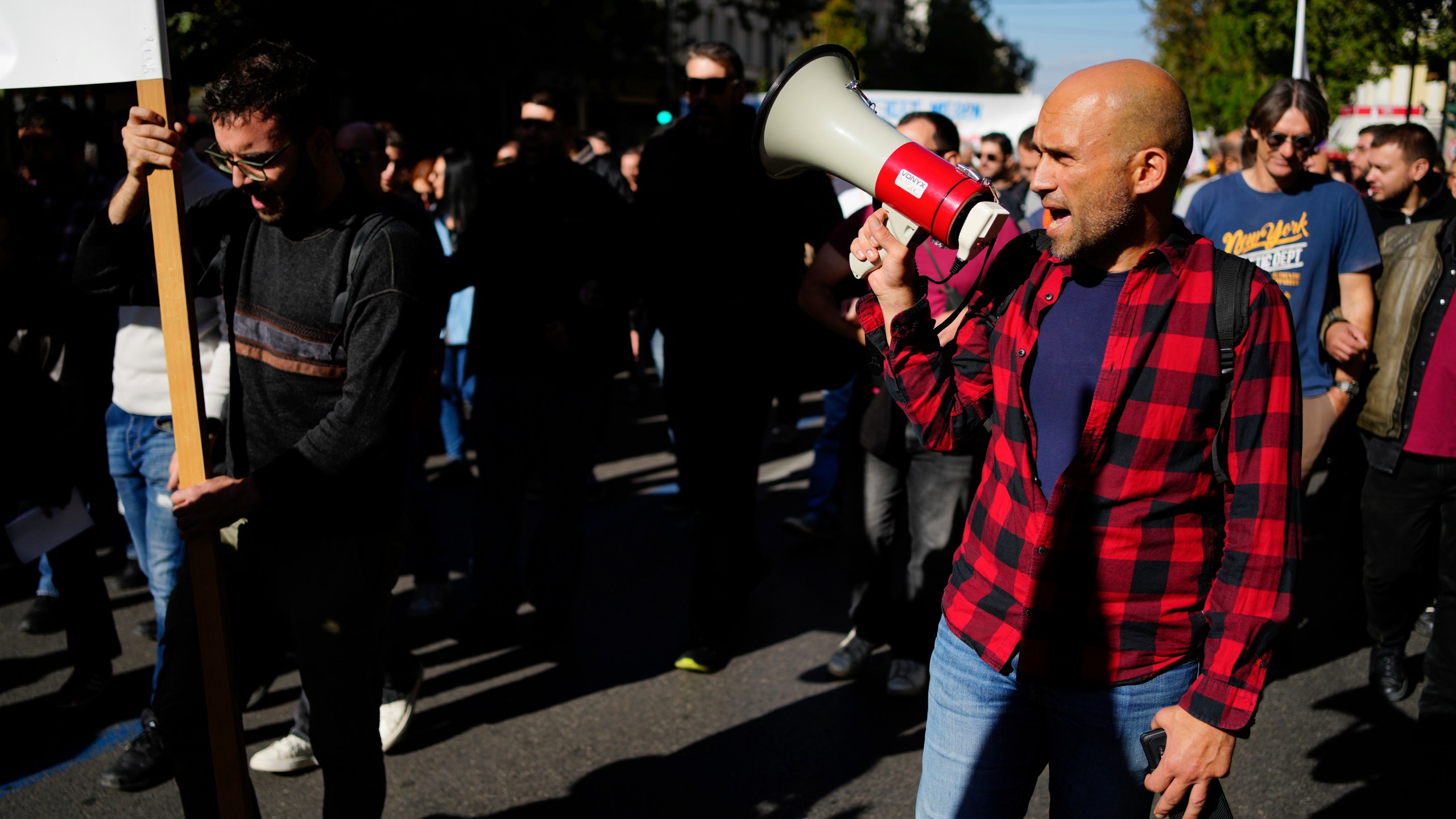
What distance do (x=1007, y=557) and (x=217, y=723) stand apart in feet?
5.35

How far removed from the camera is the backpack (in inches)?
67.6

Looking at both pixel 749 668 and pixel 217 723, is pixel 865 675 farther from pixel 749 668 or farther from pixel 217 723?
pixel 217 723

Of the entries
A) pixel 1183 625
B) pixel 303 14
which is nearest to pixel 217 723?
pixel 1183 625

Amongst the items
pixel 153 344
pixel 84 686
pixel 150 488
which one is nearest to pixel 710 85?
pixel 153 344

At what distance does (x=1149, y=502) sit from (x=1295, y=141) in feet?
8.61

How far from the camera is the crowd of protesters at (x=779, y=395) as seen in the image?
1.78 metres

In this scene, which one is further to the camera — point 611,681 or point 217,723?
point 611,681

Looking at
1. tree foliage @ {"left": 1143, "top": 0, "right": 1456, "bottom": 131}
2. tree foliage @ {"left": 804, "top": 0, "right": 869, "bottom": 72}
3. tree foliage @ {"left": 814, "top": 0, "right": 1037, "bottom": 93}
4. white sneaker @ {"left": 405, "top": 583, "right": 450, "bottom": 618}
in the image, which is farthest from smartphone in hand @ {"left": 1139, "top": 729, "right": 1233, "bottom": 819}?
tree foliage @ {"left": 814, "top": 0, "right": 1037, "bottom": 93}

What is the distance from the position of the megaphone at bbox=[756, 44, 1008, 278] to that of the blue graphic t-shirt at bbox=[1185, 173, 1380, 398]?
7.26 ft

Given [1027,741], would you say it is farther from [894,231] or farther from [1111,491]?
[894,231]

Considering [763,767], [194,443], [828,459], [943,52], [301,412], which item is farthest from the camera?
[943,52]

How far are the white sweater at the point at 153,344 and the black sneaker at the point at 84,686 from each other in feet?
2.99

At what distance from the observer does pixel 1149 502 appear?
5.84ft

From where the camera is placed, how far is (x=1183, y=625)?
5.91ft
